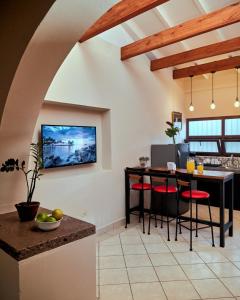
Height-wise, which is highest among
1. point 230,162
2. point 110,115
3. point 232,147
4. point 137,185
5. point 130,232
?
point 110,115

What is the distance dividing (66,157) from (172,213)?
7.82 feet

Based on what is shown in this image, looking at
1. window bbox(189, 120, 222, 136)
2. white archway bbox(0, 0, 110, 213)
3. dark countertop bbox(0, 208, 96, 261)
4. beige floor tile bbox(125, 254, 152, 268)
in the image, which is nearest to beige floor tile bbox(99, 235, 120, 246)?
beige floor tile bbox(125, 254, 152, 268)

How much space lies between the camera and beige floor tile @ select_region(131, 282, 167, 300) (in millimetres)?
2354

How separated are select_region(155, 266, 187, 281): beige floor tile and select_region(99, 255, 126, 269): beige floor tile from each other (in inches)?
17.8

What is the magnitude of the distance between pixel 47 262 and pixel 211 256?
8.09 feet

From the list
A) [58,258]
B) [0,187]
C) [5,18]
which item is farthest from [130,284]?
[5,18]

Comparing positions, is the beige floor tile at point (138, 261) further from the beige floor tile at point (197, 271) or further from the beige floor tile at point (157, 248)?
the beige floor tile at point (197, 271)

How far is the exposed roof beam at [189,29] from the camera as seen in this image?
3.08 metres

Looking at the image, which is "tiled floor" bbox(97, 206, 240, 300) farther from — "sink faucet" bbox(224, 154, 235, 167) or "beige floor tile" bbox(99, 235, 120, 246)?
"sink faucet" bbox(224, 154, 235, 167)

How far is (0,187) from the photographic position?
6.84 feet

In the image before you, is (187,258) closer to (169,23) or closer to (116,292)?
(116,292)

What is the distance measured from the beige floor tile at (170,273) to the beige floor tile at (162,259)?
0.31 ft

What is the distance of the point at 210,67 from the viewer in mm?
5184

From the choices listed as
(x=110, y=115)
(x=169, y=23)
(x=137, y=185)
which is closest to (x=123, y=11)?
(x=169, y=23)
